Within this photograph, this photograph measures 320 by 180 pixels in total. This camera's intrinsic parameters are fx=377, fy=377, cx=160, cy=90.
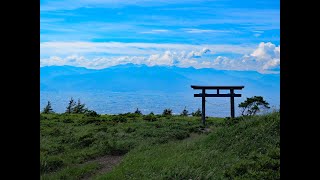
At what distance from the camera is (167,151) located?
41.7ft

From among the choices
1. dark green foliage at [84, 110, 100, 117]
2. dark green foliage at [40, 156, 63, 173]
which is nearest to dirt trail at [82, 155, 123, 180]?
dark green foliage at [40, 156, 63, 173]

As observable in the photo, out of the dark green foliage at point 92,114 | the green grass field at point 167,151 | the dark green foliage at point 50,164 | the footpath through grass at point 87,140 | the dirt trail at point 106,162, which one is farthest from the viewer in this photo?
the dark green foliage at point 92,114

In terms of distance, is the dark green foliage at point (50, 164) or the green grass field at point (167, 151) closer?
the green grass field at point (167, 151)

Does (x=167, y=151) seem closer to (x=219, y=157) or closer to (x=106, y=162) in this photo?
(x=106, y=162)

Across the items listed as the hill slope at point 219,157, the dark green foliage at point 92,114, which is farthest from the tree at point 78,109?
the hill slope at point 219,157

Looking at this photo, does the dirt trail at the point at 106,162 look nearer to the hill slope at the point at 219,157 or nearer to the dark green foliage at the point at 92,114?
the hill slope at the point at 219,157

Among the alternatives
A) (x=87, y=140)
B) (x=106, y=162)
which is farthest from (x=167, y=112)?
(x=106, y=162)

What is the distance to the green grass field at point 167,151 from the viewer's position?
9508 mm
